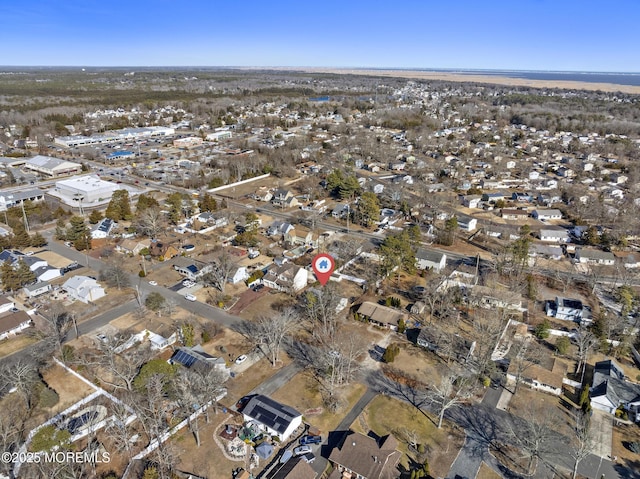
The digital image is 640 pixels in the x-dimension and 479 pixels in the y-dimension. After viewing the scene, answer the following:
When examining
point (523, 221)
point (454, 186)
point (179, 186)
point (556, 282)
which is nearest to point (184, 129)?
point (179, 186)

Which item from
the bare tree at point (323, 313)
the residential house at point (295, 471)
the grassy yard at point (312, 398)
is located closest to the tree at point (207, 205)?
the bare tree at point (323, 313)

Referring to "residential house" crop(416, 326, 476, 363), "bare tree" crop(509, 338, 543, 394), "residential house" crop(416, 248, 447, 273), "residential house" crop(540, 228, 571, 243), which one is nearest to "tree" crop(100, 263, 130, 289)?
"residential house" crop(416, 326, 476, 363)

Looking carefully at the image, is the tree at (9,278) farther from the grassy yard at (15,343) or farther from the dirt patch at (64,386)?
the dirt patch at (64,386)

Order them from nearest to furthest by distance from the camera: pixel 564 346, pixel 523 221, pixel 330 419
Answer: pixel 330 419, pixel 564 346, pixel 523 221

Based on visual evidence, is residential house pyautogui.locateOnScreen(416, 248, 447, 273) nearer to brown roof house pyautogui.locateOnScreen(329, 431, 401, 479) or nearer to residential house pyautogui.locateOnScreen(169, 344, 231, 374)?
residential house pyautogui.locateOnScreen(169, 344, 231, 374)

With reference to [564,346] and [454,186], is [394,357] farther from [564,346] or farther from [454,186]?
[454,186]
